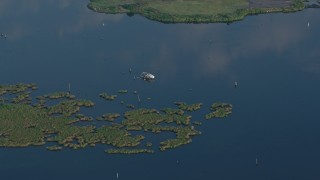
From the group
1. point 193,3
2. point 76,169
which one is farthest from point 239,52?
point 76,169

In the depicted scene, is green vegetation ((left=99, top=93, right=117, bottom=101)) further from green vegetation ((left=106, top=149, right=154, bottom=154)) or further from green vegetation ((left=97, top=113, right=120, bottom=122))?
green vegetation ((left=106, top=149, right=154, bottom=154))

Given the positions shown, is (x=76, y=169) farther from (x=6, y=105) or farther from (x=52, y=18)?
(x=52, y=18)

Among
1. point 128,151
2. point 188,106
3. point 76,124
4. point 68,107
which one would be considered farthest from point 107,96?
point 128,151

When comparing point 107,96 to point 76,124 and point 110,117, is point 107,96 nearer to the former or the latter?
point 110,117

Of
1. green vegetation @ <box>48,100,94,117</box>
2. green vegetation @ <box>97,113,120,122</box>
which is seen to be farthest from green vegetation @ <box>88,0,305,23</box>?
green vegetation @ <box>97,113,120,122</box>

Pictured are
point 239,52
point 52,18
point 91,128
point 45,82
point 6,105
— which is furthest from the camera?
point 52,18
